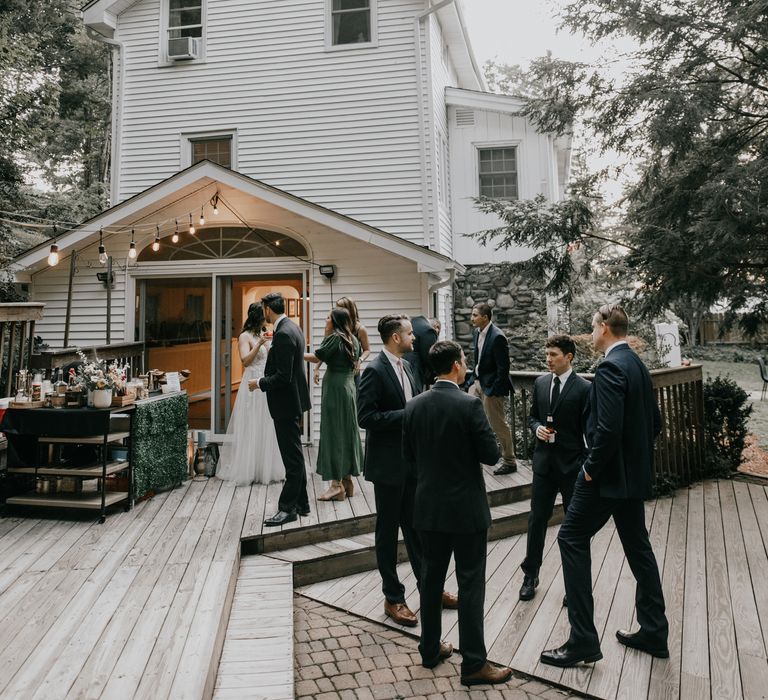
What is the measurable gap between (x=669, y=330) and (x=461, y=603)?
9.47 m

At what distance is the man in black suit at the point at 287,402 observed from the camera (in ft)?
14.6

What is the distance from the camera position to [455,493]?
2.77m

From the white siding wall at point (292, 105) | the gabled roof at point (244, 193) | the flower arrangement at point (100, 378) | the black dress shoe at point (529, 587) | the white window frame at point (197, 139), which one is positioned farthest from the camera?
the white window frame at point (197, 139)

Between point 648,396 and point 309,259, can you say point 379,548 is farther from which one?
point 309,259

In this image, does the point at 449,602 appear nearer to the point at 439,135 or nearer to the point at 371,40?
the point at 439,135

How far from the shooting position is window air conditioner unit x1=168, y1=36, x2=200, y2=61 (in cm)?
1003

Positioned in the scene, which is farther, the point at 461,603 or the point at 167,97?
the point at 167,97

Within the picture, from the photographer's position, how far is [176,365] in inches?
324

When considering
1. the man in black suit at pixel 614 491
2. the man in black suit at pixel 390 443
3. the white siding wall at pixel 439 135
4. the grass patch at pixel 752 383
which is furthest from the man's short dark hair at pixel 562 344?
the white siding wall at pixel 439 135

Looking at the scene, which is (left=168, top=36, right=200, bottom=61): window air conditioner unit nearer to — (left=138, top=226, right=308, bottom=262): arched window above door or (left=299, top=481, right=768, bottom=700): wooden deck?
(left=138, top=226, right=308, bottom=262): arched window above door

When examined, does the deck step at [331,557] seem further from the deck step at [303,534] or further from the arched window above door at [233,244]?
the arched window above door at [233,244]

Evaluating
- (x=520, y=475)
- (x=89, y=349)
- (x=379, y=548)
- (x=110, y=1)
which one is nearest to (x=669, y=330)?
(x=520, y=475)

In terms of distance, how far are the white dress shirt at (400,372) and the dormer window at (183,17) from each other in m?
9.82

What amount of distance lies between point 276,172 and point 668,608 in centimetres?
875
